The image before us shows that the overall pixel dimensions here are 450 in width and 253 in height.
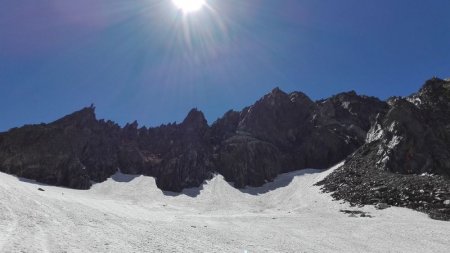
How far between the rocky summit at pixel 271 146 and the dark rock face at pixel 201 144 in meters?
0.31

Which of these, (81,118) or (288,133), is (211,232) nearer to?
(288,133)

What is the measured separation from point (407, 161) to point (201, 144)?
59926 millimetres

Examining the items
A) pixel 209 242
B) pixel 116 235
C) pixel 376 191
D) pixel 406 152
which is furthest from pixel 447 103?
pixel 116 235

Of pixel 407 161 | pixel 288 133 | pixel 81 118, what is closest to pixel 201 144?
pixel 288 133

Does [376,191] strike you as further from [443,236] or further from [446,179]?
[443,236]

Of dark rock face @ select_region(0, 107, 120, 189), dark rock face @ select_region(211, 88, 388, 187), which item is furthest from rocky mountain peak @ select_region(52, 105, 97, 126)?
dark rock face @ select_region(211, 88, 388, 187)

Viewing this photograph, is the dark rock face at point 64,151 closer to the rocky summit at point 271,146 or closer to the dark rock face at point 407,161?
the rocky summit at point 271,146

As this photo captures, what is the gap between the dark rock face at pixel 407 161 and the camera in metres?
48.9

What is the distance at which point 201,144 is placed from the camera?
359 ft

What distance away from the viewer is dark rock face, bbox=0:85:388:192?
3691 inches

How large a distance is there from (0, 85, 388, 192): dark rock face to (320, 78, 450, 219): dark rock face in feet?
74.4

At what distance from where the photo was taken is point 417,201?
4631 cm

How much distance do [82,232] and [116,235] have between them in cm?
245

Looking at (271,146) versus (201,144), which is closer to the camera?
(271,146)
